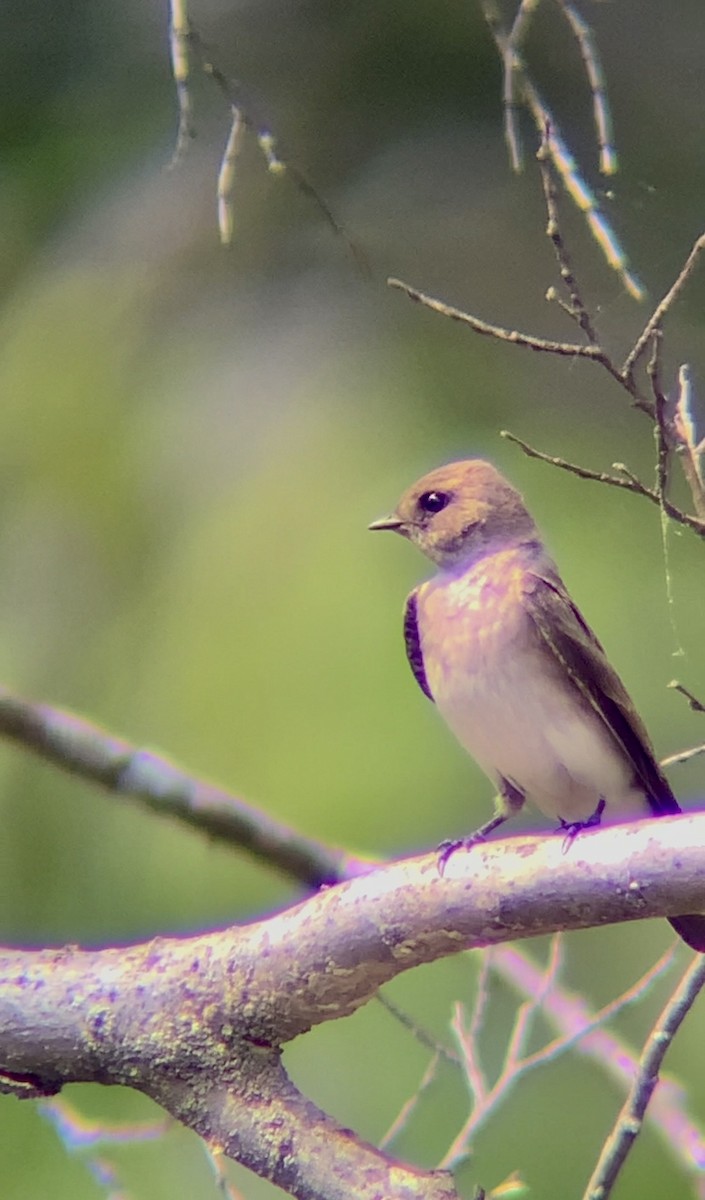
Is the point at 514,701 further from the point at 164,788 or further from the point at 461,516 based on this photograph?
the point at 164,788

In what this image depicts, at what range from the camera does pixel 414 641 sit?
1.06 meters

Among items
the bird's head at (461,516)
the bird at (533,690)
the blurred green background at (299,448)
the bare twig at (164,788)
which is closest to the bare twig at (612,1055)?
the blurred green background at (299,448)

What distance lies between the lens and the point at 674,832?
0.62m

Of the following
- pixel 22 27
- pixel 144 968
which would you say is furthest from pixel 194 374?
pixel 144 968

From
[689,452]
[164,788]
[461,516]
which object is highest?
[689,452]

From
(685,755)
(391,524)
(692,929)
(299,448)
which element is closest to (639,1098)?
(692,929)

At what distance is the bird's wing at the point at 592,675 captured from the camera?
959 mm

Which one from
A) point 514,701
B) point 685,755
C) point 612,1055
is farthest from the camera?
point 612,1055

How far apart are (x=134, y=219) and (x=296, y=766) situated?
666 mm

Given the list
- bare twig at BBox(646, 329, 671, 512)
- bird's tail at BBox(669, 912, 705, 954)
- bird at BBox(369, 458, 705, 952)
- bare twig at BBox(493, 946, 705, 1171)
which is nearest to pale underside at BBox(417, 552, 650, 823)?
bird at BBox(369, 458, 705, 952)

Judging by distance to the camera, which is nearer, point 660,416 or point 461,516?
point 660,416

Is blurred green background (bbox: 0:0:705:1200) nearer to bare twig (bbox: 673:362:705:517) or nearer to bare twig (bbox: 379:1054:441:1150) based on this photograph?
bare twig (bbox: 379:1054:441:1150)

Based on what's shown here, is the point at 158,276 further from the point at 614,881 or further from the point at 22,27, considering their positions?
the point at 614,881

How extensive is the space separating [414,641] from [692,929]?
1.03 ft
